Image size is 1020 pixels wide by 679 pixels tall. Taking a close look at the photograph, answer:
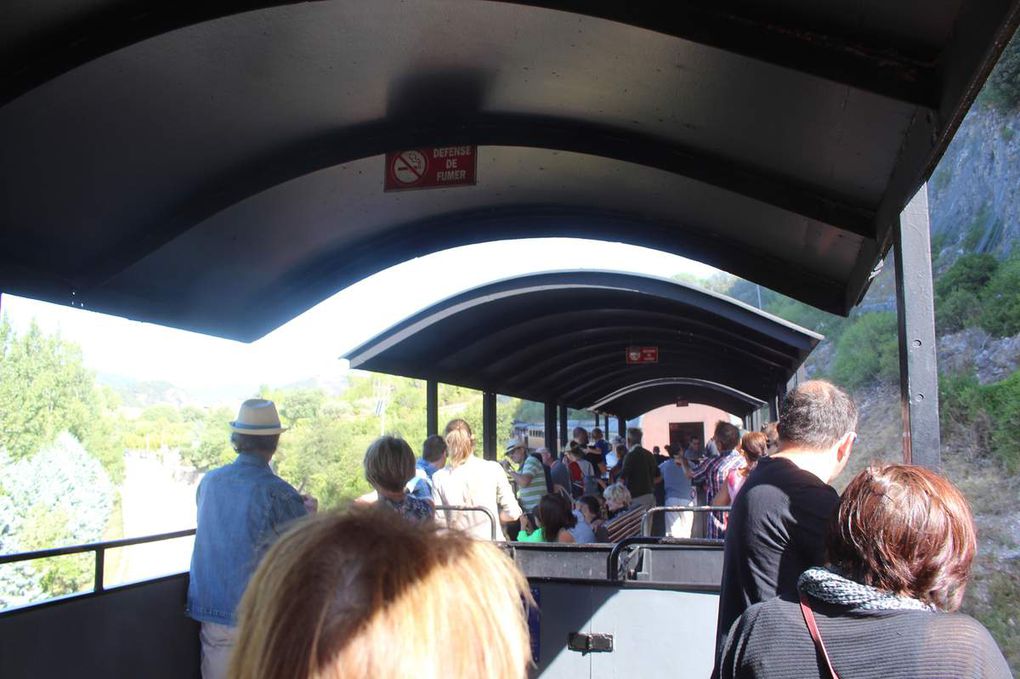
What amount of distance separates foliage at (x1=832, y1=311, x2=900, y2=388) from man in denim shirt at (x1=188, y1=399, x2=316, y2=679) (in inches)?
1419

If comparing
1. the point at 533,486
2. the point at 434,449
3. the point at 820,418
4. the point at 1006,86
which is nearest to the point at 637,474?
the point at 533,486

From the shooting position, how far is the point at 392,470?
4.07 m

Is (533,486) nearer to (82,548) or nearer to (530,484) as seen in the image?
(530,484)

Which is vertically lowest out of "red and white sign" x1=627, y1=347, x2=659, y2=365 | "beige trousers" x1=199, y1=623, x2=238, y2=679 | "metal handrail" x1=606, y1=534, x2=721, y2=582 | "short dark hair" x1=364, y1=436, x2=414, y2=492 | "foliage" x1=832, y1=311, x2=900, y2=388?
"beige trousers" x1=199, y1=623, x2=238, y2=679

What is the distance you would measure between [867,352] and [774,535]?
1573 inches

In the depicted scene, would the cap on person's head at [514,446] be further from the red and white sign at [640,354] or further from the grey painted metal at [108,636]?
the grey painted metal at [108,636]

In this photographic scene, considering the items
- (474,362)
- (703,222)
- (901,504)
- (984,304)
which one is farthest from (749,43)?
(984,304)

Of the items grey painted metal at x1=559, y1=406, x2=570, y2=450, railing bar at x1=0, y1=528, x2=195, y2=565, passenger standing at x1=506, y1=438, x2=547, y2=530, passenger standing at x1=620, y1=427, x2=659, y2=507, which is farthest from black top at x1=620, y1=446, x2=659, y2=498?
grey painted metal at x1=559, y1=406, x2=570, y2=450

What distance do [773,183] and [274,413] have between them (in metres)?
2.71

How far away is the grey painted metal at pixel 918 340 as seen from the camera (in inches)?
126

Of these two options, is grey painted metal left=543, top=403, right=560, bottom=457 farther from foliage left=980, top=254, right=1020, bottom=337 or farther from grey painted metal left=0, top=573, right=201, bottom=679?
foliage left=980, top=254, right=1020, bottom=337

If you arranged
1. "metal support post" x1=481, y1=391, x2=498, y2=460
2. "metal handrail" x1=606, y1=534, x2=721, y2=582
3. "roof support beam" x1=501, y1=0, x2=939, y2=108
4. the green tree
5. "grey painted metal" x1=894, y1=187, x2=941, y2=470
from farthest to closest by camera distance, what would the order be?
the green tree < "metal support post" x1=481, y1=391, x2=498, y2=460 < "metal handrail" x1=606, y1=534, x2=721, y2=582 < "grey painted metal" x1=894, y1=187, x2=941, y2=470 < "roof support beam" x1=501, y1=0, x2=939, y2=108

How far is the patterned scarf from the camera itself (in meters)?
1.92

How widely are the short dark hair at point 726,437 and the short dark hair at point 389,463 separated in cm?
445
